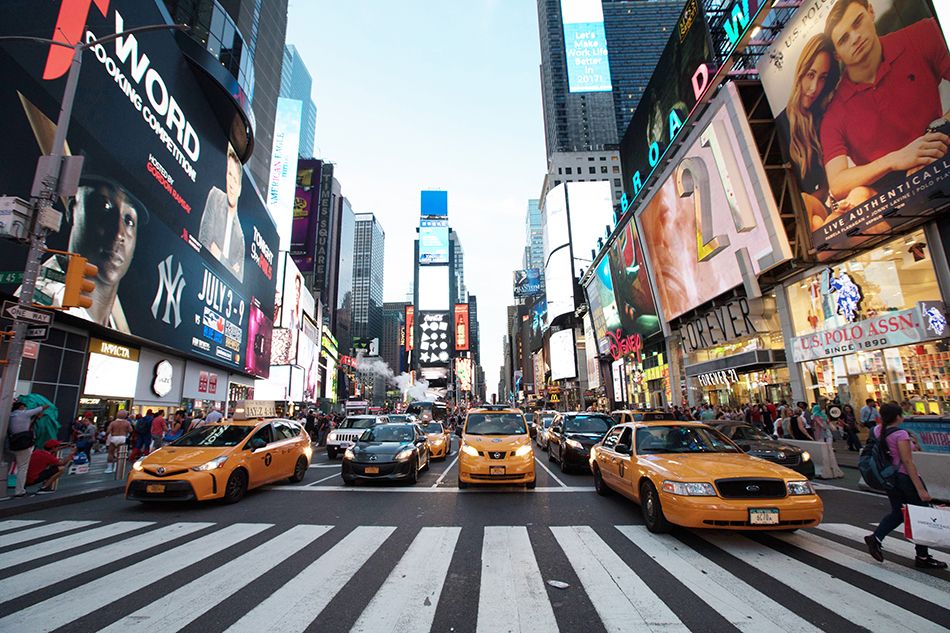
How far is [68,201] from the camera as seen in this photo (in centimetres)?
1361

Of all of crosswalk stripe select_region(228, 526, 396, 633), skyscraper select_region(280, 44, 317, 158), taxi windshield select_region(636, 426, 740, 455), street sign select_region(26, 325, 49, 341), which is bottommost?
crosswalk stripe select_region(228, 526, 396, 633)

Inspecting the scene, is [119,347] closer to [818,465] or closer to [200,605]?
[200,605]

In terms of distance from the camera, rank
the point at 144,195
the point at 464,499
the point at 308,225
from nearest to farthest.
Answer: the point at 464,499 → the point at 144,195 → the point at 308,225

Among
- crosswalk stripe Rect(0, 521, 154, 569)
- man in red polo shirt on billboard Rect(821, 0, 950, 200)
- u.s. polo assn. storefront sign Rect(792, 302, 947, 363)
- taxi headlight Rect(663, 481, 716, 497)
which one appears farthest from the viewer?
u.s. polo assn. storefront sign Rect(792, 302, 947, 363)

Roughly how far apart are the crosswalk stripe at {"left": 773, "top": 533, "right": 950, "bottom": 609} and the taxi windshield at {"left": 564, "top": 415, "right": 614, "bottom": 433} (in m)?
7.00

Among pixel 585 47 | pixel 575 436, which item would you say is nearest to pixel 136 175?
pixel 575 436

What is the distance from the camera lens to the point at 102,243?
50.1 feet

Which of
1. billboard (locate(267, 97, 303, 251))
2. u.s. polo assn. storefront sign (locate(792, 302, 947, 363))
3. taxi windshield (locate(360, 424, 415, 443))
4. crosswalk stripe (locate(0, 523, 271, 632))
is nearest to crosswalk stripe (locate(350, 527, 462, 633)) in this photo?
crosswalk stripe (locate(0, 523, 271, 632))

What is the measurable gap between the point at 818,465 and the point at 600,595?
9939mm

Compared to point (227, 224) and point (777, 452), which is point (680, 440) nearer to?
point (777, 452)

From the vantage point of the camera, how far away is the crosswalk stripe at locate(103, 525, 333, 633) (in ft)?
11.1

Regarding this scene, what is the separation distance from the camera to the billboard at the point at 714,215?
61.6ft

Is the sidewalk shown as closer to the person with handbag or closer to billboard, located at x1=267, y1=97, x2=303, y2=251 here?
the person with handbag

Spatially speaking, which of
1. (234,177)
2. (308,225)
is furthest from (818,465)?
(308,225)
